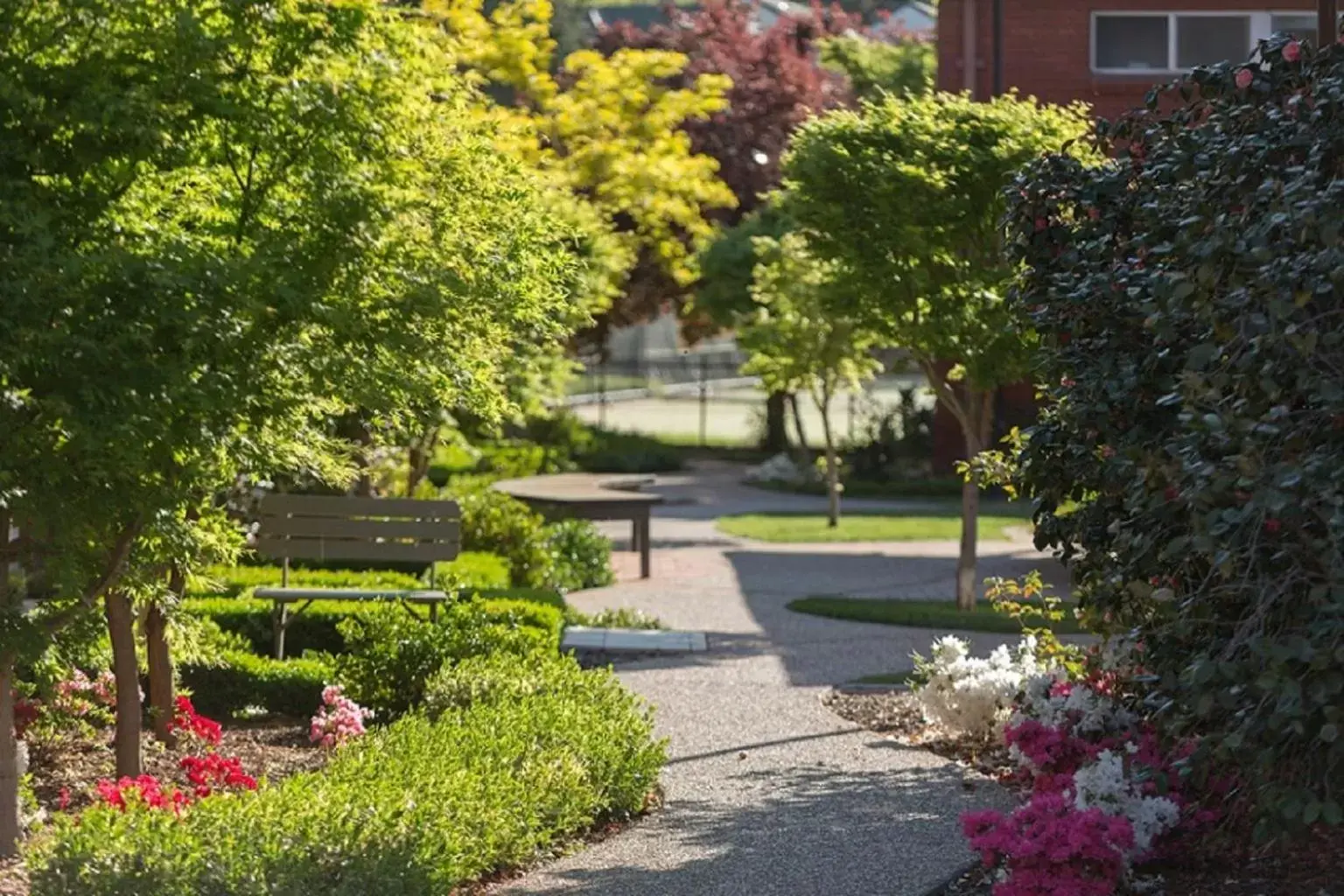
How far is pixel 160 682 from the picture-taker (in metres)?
9.83

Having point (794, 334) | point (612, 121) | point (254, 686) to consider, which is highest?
point (612, 121)

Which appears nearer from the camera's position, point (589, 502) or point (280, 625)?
point (280, 625)

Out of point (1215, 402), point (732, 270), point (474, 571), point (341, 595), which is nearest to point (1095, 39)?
point (732, 270)

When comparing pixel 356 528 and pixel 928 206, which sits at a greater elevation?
pixel 928 206

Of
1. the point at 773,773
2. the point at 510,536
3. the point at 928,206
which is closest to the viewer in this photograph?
the point at 773,773

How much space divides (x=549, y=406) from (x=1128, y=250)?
24.1m

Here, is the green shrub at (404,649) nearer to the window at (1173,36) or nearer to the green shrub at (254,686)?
the green shrub at (254,686)

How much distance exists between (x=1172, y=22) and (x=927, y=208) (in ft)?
43.4

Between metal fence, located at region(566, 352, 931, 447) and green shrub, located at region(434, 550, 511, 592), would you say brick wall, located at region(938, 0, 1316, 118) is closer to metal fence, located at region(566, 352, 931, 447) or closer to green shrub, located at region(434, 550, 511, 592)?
metal fence, located at region(566, 352, 931, 447)

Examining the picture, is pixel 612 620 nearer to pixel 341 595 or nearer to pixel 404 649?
pixel 341 595

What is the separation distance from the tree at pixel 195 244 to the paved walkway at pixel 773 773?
2.07m

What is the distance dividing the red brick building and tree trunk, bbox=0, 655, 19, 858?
19113 mm

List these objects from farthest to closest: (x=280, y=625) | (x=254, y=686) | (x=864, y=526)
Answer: (x=864, y=526) < (x=280, y=625) < (x=254, y=686)

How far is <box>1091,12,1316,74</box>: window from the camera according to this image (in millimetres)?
25609
